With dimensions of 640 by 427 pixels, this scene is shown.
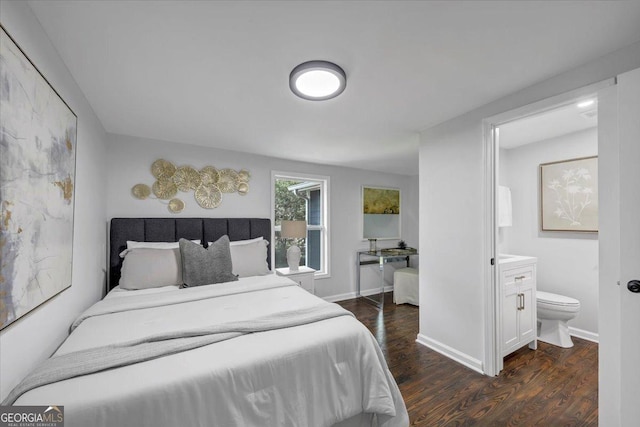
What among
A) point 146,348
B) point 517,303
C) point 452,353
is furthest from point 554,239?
point 146,348

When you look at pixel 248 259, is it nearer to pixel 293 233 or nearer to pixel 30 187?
pixel 293 233

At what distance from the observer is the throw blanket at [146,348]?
1.00 metres

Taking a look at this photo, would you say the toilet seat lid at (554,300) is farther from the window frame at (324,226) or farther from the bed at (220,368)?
the window frame at (324,226)

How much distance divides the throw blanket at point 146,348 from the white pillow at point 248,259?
1299 mm

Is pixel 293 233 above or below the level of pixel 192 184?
below

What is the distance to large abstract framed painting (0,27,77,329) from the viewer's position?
3.15 feet

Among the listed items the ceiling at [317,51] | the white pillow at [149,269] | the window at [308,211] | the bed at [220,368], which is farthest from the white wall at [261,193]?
the bed at [220,368]

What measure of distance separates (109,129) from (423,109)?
3.08m

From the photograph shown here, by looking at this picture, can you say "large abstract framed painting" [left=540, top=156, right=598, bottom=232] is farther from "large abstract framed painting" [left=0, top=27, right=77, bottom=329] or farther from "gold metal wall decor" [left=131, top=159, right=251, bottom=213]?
"large abstract framed painting" [left=0, top=27, right=77, bottom=329]

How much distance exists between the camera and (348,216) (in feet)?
14.6

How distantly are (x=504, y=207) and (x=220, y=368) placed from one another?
348 cm

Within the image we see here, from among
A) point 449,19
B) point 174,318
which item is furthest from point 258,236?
point 449,19

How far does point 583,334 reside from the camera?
274 centimetres

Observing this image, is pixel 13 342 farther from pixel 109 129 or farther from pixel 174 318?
pixel 109 129
